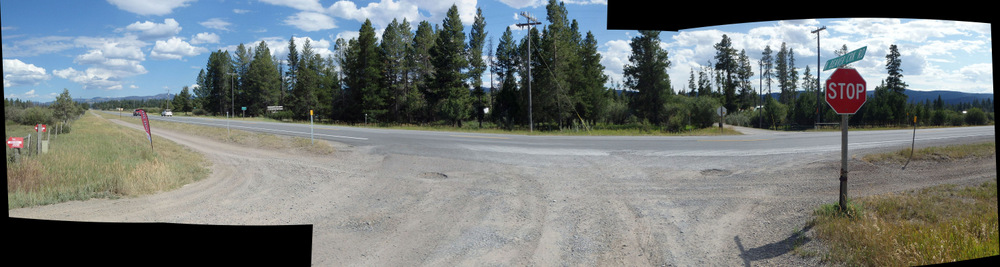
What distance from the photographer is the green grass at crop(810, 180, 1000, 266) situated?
2.43m

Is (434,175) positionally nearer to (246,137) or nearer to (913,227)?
(246,137)

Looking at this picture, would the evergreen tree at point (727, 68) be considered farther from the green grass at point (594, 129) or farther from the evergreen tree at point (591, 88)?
the evergreen tree at point (591, 88)

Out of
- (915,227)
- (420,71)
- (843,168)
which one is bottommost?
(915,227)

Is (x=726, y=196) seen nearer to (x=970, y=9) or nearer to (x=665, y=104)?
(x=970, y=9)

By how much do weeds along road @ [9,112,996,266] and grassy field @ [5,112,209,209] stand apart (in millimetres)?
163

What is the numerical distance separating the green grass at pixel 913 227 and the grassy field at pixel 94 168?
5.67 metres

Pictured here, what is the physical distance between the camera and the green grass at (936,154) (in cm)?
429

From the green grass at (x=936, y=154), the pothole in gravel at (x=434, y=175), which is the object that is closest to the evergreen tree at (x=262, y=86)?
the pothole in gravel at (x=434, y=175)

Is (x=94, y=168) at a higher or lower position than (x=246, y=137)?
lower

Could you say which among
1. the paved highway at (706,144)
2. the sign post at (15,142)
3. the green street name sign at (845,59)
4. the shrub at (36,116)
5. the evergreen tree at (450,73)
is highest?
the evergreen tree at (450,73)

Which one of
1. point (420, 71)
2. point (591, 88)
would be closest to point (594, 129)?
point (591, 88)

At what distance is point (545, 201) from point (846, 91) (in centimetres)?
285

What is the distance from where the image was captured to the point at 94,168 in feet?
12.7

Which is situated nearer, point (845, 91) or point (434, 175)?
point (845, 91)
